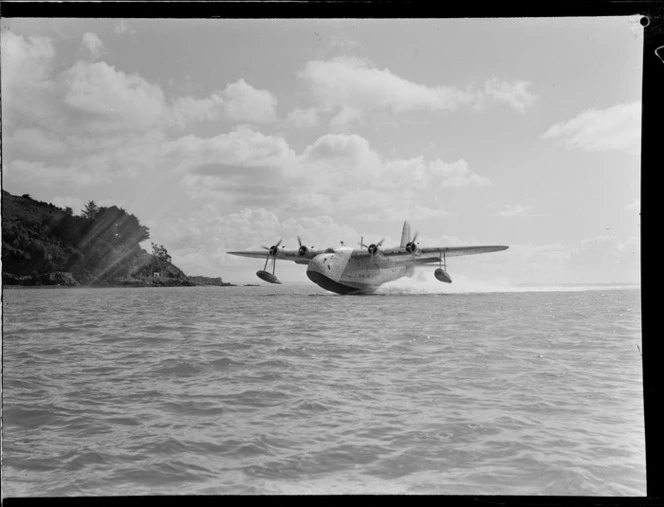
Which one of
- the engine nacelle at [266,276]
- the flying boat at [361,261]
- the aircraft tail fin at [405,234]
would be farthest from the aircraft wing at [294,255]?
the aircraft tail fin at [405,234]

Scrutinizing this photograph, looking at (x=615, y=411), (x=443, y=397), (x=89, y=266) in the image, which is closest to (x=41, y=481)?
(x=443, y=397)

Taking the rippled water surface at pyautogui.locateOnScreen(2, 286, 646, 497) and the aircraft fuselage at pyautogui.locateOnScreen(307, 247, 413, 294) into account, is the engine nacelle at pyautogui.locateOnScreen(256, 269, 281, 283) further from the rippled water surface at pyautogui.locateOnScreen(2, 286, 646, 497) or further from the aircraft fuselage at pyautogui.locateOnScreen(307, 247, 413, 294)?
the rippled water surface at pyautogui.locateOnScreen(2, 286, 646, 497)

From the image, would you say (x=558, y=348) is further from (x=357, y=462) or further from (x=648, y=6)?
(x=648, y=6)

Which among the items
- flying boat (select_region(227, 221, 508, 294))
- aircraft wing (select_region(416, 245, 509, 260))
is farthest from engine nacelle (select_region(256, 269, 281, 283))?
aircraft wing (select_region(416, 245, 509, 260))

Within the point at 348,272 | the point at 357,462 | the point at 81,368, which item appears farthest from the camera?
the point at 348,272

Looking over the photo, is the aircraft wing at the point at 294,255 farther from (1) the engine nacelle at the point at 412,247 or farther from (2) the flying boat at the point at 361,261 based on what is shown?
(1) the engine nacelle at the point at 412,247

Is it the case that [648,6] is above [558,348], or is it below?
above

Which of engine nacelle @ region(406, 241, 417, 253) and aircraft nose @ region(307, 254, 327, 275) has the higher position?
engine nacelle @ region(406, 241, 417, 253)
